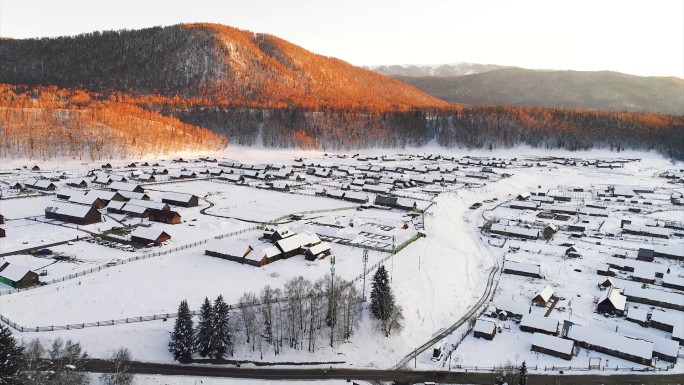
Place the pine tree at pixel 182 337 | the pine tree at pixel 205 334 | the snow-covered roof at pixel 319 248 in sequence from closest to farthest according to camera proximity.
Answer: the pine tree at pixel 182 337
the pine tree at pixel 205 334
the snow-covered roof at pixel 319 248

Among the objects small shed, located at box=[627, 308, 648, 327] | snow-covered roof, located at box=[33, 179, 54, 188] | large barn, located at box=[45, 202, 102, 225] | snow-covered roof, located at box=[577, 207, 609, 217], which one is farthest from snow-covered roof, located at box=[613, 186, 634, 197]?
snow-covered roof, located at box=[33, 179, 54, 188]

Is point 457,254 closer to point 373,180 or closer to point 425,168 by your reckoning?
point 373,180

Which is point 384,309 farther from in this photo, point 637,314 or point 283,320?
point 637,314

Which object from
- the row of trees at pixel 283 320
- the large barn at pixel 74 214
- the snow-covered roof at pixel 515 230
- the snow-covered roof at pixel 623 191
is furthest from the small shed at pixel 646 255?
the large barn at pixel 74 214

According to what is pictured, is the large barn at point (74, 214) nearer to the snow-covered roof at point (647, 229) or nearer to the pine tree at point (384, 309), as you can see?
the pine tree at point (384, 309)

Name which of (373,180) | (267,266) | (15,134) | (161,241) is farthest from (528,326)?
(15,134)

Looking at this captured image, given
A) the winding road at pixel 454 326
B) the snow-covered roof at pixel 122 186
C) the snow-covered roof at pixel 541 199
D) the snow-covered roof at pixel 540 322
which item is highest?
the snow-covered roof at pixel 122 186
